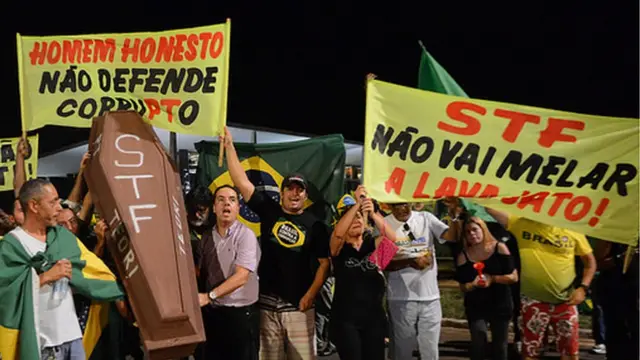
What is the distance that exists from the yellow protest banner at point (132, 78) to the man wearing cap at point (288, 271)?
360 millimetres

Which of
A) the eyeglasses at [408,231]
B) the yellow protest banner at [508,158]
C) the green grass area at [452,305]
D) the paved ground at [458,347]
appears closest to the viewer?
the yellow protest banner at [508,158]

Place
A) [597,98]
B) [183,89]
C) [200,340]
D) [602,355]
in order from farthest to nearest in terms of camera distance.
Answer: [597,98], [602,355], [183,89], [200,340]

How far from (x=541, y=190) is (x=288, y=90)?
12.7 m

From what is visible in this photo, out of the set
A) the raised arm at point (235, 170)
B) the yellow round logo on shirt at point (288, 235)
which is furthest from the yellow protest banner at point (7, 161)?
the yellow round logo on shirt at point (288, 235)

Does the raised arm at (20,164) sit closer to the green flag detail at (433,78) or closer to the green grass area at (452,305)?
the green flag detail at (433,78)

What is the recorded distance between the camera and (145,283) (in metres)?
4.30

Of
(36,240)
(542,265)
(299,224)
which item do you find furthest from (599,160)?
(36,240)

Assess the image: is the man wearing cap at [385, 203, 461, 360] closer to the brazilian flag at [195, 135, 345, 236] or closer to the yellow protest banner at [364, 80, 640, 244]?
the yellow protest banner at [364, 80, 640, 244]

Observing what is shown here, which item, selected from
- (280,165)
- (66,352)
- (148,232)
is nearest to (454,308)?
(280,165)

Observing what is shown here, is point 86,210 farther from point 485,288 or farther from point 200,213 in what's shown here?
point 485,288

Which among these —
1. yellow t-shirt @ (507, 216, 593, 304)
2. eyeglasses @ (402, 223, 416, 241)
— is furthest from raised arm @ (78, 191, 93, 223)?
yellow t-shirt @ (507, 216, 593, 304)

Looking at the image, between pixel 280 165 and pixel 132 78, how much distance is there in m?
2.54

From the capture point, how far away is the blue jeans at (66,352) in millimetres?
4078

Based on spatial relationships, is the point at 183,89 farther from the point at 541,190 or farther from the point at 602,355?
the point at 602,355
